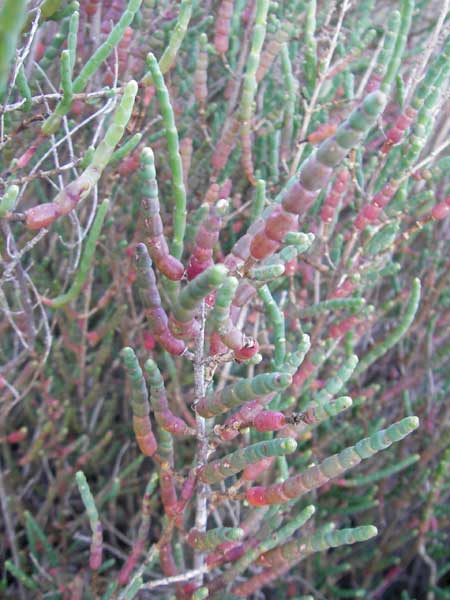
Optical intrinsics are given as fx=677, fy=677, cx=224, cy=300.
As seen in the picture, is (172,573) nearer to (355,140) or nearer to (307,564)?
(307,564)

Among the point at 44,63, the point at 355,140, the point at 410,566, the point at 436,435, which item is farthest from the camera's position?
the point at 410,566

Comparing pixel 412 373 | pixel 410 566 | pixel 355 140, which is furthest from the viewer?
pixel 410 566

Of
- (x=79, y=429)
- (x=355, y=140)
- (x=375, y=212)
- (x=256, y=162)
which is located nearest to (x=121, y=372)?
(x=79, y=429)

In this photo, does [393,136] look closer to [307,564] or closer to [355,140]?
[355,140]

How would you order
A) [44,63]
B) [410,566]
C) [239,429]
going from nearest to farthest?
[239,429]
[44,63]
[410,566]

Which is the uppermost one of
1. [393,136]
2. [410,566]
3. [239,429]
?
[393,136]

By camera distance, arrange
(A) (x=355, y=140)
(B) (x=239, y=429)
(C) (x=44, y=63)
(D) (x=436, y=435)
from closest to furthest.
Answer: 1. (A) (x=355, y=140)
2. (B) (x=239, y=429)
3. (C) (x=44, y=63)
4. (D) (x=436, y=435)

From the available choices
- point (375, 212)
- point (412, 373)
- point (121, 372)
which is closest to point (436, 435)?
point (412, 373)

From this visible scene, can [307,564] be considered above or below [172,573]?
below

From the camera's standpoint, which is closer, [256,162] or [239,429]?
[239,429]
